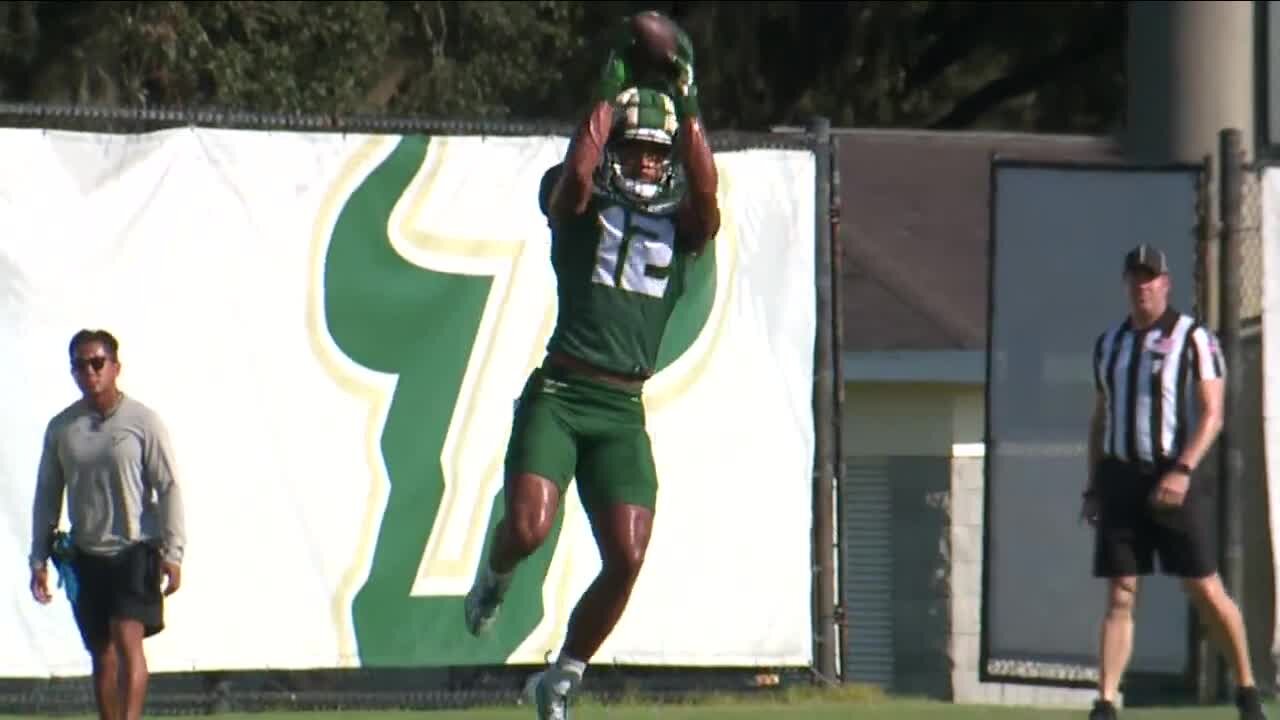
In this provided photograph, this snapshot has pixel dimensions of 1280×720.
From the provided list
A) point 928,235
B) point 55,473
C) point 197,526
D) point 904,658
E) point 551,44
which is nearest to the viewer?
point 55,473

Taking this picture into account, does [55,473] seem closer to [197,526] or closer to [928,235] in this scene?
[197,526]

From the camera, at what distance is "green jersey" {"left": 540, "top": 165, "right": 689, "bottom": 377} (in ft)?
29.0

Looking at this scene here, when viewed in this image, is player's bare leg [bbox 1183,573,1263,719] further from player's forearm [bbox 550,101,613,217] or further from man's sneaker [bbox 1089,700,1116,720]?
player's forearm [bbox 550,101,613,217]

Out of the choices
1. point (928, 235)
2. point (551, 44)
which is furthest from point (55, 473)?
point (551, 44)

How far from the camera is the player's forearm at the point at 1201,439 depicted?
1118 centimetres

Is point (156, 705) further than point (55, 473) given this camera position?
Yes

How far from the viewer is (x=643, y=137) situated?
881 centimetres

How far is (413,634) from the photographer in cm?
1313

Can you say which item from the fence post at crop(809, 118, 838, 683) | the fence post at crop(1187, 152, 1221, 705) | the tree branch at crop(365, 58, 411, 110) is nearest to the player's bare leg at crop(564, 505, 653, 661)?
the fence post at crop(809, 118, 838, 683)

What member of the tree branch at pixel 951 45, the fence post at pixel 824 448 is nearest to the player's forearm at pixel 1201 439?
the fence post at pixel 824 448

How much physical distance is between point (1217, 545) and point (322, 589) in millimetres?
4203

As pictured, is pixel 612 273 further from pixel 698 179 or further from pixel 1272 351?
pixel 1272 351

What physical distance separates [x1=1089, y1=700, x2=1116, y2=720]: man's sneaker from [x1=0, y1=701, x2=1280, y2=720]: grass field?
1134mm

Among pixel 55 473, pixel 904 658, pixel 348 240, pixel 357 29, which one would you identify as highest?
pixel 357 29
